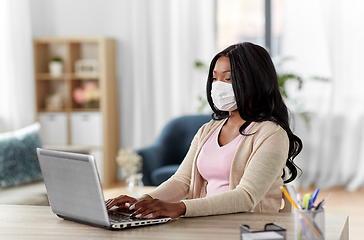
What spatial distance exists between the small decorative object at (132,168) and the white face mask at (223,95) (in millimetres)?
1411

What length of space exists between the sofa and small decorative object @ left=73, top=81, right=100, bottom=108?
1258 millimetres

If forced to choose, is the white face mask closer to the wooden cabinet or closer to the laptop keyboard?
the laptop keyboard

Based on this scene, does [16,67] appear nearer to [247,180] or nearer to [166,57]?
[166,57]

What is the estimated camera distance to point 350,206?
3.87 meters

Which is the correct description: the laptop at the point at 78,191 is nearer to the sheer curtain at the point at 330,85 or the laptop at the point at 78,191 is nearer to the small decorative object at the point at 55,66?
the sheer curtain at the point at 330,85

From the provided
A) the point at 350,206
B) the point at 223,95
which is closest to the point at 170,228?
the point at 223,95

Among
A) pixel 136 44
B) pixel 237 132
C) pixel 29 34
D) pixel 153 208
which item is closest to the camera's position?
pixel 153 208

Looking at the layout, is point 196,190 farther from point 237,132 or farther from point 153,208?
point 153,208

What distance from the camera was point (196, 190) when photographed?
5.48 feet

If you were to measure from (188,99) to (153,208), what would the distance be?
3.41 m

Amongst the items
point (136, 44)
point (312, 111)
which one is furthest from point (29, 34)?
point (312, 111)

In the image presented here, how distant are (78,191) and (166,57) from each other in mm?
3611

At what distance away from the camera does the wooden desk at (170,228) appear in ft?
3.93

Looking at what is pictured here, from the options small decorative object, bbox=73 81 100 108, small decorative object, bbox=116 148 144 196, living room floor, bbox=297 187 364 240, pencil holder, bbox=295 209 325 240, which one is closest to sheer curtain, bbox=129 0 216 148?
small decorative object, bbox=73 81 100 108
